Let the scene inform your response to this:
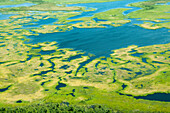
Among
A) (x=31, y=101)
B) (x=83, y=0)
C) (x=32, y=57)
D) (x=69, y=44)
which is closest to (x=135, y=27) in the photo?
(x=69, y=44)

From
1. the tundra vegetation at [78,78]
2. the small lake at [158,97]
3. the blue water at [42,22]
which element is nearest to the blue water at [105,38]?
the tundra vegetation at [78,78]

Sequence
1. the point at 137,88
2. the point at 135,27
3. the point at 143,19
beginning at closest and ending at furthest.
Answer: the point at 137,88 < the point at 135,27 < the point at 143,19

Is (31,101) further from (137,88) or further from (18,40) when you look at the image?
(18,40)

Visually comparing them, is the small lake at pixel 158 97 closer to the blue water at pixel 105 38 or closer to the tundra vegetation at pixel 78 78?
the tundra vegetation at pixel 78 78

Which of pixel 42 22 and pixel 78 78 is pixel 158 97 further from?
pixel 42 22

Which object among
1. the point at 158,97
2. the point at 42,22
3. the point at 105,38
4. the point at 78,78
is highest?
the point at 42,22

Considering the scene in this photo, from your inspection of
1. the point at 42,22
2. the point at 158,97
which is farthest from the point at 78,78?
the point at 42,22

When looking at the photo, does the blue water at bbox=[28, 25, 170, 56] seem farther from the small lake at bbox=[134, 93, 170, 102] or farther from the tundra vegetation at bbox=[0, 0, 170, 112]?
the small lake at bbox=[134, 93, 170, 102]

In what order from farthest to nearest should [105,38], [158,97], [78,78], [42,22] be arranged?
[42,22] < [105,38] < [78,78] < [158,97]

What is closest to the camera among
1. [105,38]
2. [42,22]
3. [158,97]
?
[158,97]
